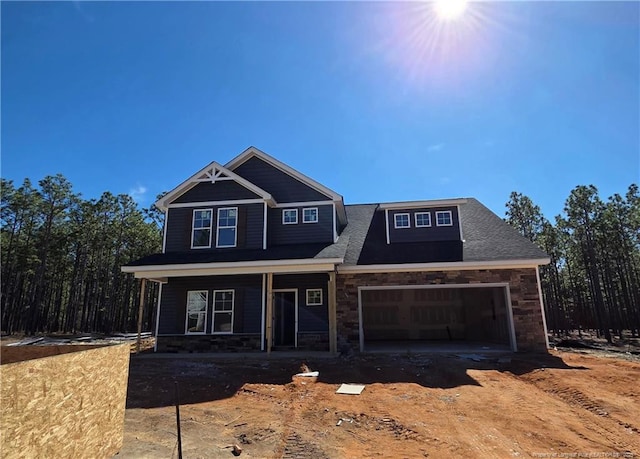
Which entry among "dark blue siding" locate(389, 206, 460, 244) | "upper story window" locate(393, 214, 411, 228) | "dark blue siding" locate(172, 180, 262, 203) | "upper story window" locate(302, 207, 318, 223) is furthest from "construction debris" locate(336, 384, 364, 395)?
"dark blue siding" locate(172, 180, 262, 203)

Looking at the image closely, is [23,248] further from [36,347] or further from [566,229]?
[566,229]

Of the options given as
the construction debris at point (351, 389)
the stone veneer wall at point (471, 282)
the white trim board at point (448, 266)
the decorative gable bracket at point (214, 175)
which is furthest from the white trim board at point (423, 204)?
the construction debris at point (351, 389)

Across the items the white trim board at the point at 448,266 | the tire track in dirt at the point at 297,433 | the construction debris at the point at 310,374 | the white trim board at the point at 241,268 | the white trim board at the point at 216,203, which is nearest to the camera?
the tire track in dirt at the point at 297,433

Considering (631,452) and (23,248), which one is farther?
(23,248)

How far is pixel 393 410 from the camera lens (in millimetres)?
6656

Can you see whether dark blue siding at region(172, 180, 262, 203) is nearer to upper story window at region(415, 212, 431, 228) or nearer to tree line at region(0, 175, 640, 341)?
upper story window at region(415, 212, 431, 228)

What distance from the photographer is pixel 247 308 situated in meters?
13.8

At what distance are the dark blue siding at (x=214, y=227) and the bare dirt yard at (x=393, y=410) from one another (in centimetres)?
502

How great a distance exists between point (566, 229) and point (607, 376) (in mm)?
20571

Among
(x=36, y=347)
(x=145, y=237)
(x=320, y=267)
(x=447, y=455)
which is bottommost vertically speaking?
(x=447, y=455)

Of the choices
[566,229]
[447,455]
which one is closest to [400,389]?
[447,455]

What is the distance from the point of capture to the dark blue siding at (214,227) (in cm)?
1449

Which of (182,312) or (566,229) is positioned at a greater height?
(566,229)

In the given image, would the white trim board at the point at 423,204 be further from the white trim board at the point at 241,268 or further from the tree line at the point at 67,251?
the tree line at the point at 67,251
